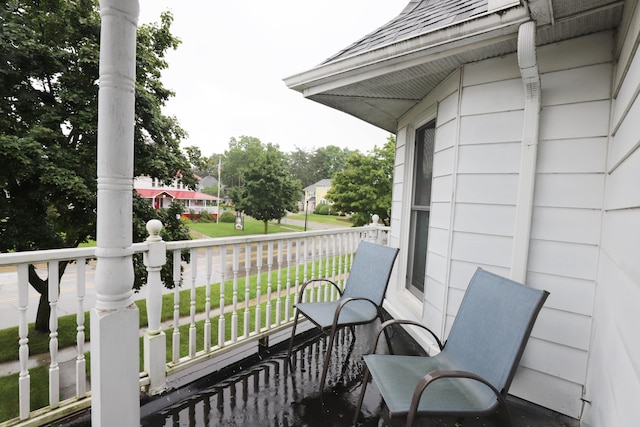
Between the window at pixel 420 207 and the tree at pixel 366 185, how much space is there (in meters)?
15.2

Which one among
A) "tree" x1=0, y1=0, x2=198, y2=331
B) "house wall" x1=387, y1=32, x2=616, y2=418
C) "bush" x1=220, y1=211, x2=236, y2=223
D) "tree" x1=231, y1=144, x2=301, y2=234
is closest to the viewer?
"house wall" x1=387, y1=32, x2=616, y2=418

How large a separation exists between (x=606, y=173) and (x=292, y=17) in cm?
397

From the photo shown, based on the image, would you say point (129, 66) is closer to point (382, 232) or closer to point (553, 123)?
point (553, 123)

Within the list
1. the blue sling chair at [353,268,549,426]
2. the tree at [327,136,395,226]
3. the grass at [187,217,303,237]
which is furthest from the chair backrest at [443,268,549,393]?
the grass at [187,217,303,237]

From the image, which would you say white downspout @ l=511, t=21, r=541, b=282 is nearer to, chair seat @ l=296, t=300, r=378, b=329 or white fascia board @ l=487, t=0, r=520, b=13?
white fascia board @ l=487, t=0, r=520, b=13

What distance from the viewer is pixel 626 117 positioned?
4.44 ft

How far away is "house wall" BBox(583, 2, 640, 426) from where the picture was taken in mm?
931

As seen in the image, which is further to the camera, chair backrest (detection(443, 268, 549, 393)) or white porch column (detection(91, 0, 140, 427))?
chair backrest (detection(443, 268, 549, 393))

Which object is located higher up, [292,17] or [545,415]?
[292,17]

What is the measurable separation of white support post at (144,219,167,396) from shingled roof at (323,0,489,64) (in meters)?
2.19

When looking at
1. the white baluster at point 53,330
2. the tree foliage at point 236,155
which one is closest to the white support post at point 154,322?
the white baluster at point 53,330

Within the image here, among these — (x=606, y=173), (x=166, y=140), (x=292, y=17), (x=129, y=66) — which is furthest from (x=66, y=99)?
(x=606, y=173)

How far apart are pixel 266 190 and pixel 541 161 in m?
22.3

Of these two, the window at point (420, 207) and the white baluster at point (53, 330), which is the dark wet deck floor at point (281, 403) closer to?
the white baluster at point (53, 330)
